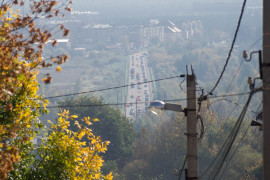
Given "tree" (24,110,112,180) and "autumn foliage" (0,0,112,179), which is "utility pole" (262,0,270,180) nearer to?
"autumn foliage" (0,0,112,179)

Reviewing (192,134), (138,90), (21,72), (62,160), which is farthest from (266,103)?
(138,90)

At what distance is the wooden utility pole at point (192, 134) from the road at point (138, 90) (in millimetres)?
113173

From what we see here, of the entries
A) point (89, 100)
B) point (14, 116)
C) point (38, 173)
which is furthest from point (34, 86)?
point (89, 100)

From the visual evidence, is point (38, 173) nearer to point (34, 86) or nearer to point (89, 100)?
point (34, 86)

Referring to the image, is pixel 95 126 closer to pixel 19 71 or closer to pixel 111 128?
pixel 111 128

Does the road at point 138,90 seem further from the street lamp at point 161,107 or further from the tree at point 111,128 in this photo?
the street lamp at point 161,107

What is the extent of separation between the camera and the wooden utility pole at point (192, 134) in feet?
30.2

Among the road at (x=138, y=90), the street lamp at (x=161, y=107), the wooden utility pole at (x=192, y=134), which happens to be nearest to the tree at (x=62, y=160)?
the street lamp at (x=161, y=107)

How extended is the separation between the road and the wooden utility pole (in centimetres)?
11317

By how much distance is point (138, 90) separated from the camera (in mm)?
159750

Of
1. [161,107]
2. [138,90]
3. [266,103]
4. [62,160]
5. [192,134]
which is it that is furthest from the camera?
[138,90]

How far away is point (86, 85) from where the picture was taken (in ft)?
545

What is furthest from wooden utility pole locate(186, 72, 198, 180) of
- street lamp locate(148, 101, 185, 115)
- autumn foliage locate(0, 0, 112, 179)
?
autumn foliage locate(0, 0, 112, 179)

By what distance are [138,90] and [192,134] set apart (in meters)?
150
